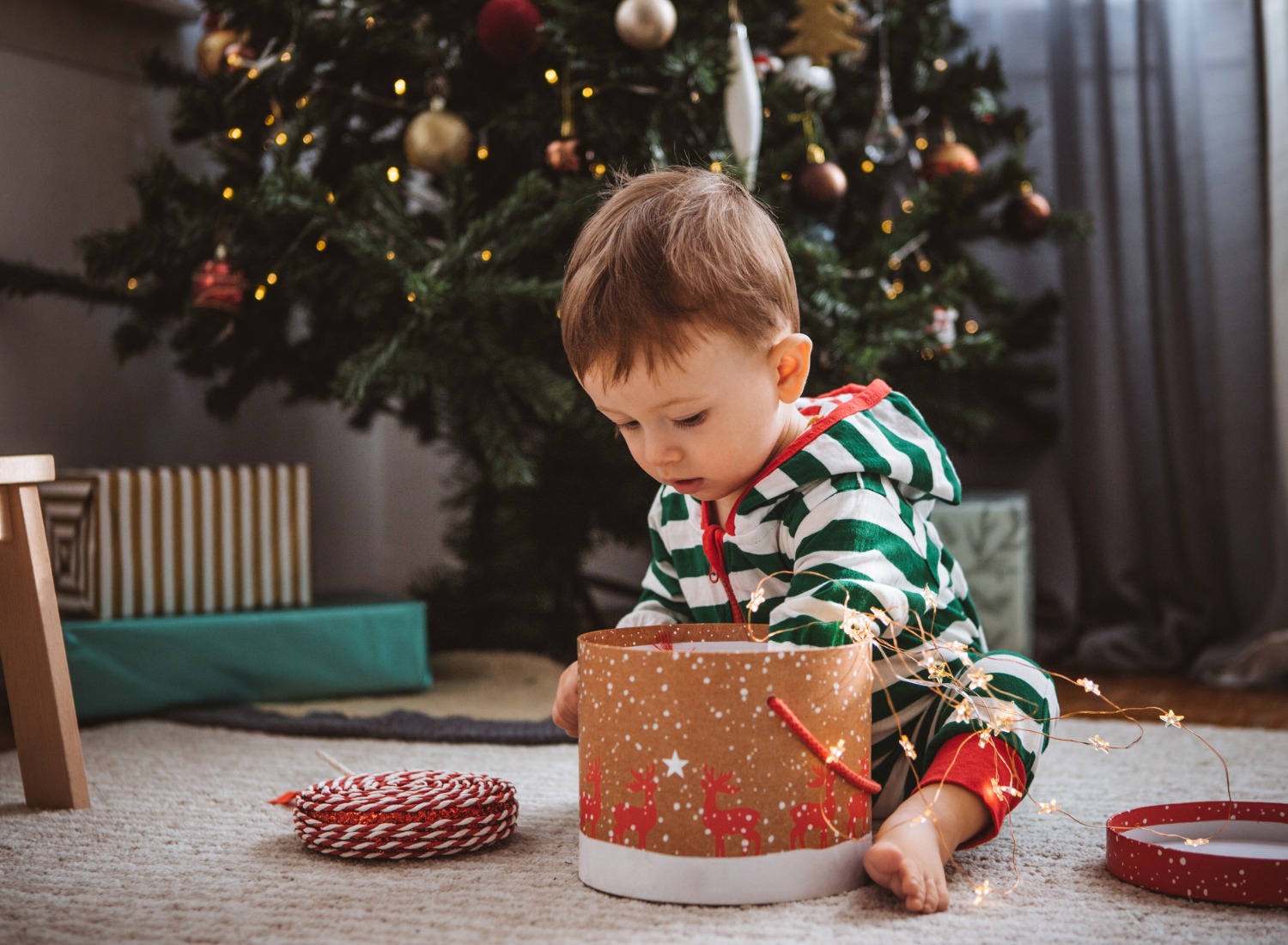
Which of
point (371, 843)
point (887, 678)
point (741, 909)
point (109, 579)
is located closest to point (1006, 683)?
point (887, 678)

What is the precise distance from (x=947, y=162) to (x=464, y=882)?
1.13 meters

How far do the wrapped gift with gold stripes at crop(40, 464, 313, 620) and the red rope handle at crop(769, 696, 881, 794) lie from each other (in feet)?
3.01

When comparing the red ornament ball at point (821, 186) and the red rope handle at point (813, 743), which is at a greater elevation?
the red ornament ball at point (821, 186)

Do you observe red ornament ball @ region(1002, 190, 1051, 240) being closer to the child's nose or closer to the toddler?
the toddler

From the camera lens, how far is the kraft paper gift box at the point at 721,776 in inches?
26.5

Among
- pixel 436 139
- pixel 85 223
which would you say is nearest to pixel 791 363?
pixel 436 139

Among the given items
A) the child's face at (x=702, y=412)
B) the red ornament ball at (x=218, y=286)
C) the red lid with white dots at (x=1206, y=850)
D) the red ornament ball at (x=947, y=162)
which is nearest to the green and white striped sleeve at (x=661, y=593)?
the child's face at (x=702, y=412)

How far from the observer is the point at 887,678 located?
2.74 ft

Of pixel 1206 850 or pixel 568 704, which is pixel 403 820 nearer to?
pixel 568 704

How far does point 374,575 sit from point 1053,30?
1.45m

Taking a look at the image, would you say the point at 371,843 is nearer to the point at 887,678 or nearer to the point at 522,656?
the point at 887,678

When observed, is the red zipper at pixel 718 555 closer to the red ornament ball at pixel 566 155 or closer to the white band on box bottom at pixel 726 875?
the white band on box bottom at pixel 726 875

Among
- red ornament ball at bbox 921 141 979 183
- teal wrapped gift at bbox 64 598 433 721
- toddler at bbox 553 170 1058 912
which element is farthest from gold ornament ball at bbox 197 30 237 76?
red ornament ball at bbox 921 141 979 183

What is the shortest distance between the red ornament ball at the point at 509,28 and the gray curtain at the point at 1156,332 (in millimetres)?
937
